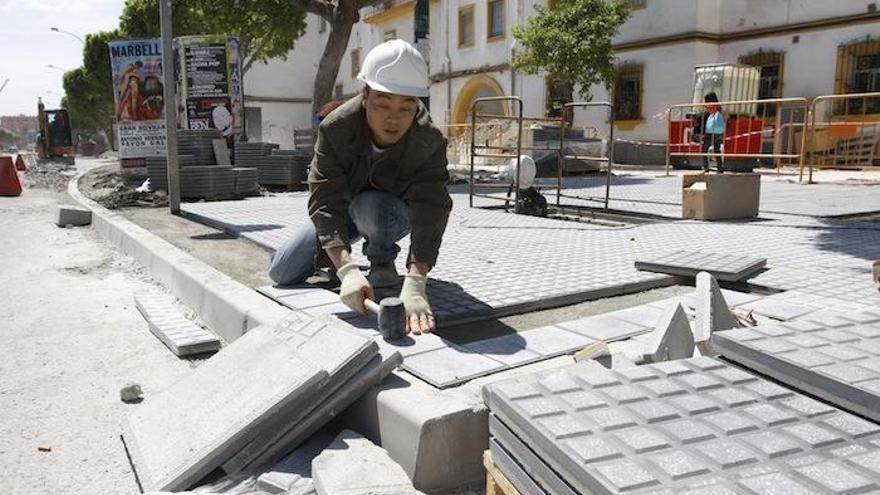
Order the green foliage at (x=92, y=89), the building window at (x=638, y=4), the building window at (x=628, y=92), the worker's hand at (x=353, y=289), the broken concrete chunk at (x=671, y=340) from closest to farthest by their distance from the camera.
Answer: the broken concrete chunk at (x=671, y=340), the worker's hand at (x=353, y=289), the building window at (x=638, y=4), the building window at (x=628, y=92), the green foliage at (x=92, y=89)

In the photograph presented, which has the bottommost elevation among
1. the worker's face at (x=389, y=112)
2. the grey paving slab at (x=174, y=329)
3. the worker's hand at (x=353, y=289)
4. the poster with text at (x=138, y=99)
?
the grey paving slab at (x=174, y=329)

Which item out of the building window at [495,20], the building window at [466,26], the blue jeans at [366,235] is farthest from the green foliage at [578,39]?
the blue jeans at [366,235]

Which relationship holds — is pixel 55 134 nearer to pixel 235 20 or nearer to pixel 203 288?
pixel 235 20

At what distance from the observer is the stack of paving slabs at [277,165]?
490 inches

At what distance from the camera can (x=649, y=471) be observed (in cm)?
146

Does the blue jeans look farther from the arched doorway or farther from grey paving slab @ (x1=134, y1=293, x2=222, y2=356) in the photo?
the arched doorway

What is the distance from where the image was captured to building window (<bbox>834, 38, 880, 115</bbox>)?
17641 millimetres

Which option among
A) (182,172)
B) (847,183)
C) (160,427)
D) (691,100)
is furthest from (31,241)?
(691,100)

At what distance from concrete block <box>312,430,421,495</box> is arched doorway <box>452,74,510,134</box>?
85.5 ft

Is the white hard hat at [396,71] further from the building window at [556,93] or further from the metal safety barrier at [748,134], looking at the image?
the building window at [556,93]

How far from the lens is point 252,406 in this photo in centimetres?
219

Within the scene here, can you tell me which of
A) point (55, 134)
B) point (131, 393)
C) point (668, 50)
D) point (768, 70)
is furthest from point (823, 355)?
point (55, 134)

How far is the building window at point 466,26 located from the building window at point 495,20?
4.24 feet

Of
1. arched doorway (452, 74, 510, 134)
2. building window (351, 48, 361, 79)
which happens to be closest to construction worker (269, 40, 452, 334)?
arched doorway (452, 74, 510, 134)
